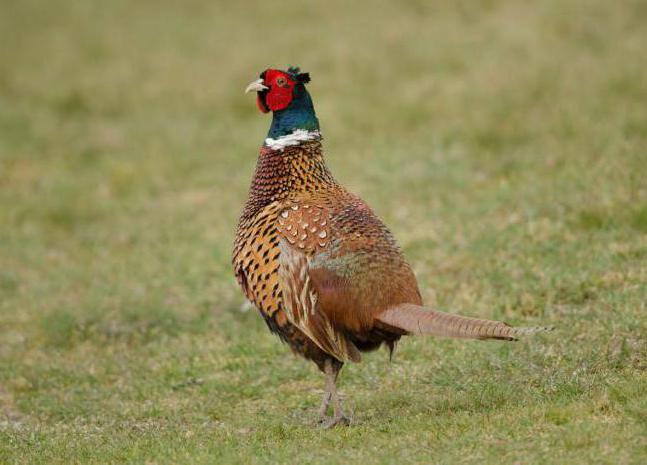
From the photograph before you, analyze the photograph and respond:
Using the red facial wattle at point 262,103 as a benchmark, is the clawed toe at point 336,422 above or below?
below

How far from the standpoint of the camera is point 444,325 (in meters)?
5.46

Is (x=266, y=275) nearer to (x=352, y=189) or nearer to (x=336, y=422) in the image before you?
(x=336, y=422)

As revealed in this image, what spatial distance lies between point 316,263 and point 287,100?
1.26 m

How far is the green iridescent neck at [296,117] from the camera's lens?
263 inches

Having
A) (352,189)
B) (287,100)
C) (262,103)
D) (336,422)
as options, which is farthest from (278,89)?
(352,189)

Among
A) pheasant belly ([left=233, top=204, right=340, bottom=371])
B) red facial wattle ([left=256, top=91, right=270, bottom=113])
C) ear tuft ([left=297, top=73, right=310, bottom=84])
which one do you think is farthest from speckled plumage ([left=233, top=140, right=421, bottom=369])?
ear tuft ([left=297, top=73, right=310, bottom=84])

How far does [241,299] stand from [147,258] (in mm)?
1772

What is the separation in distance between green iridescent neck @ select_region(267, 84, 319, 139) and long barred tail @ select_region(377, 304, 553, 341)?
1.53 meters

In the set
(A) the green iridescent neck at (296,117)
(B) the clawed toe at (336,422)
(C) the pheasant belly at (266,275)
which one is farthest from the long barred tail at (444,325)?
(A) the green iridescent neck at (296,117)

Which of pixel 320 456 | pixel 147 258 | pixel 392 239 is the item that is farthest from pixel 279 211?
pixel 147 258

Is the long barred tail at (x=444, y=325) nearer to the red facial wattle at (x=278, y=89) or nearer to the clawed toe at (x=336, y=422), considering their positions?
the clawed toe at (x=336, y=422)

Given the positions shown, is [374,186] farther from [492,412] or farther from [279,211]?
[492,412]

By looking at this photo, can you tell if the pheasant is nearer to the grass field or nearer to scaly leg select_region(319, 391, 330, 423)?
scaly leg select_region(319, 391, 330, 423)

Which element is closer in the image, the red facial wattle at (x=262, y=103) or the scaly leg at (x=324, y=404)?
the scaly leg at (x=324, y=404)
